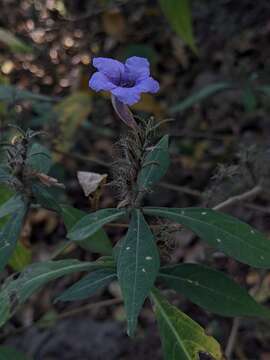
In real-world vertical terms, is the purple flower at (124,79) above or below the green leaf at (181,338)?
above

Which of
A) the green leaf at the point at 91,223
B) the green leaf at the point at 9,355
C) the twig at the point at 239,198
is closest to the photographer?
the green leaf at the point at 91,223

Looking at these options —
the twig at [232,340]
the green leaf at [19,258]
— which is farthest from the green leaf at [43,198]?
the twig at [232,340]

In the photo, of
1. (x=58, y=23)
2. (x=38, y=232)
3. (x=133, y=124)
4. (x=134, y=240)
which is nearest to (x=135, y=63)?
(x=133, y=124)

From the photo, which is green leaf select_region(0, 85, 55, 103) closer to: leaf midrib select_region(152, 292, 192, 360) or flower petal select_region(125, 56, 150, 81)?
flower petal select_region(125, 56, 150, 81)

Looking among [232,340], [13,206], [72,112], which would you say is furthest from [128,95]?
[72,112]

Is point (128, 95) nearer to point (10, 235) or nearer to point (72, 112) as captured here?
point (10, 235)

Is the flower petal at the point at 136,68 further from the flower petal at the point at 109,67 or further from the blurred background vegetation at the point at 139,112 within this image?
the blurred background vegetation at the point at 139,112

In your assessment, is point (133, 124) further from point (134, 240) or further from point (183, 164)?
point (183, 164)
